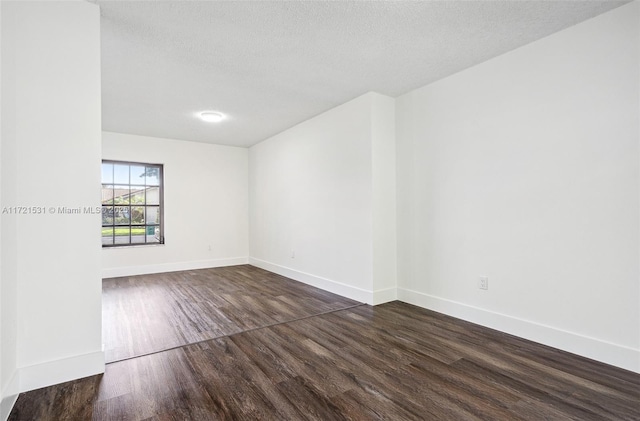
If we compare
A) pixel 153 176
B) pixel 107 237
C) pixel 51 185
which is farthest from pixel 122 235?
pixel 51 185

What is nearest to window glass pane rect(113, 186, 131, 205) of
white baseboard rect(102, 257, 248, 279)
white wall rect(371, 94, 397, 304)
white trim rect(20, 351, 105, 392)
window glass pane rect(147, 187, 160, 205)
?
window glass pane rect(147, 187, 160, 205)

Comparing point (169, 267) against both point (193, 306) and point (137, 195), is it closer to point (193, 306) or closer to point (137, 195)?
point (137, 195)

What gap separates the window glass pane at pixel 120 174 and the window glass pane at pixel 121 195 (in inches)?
4.3

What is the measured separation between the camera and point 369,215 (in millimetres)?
3752

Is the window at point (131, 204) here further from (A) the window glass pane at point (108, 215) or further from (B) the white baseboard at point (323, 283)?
(B) the white baseboard at point (323, 283)

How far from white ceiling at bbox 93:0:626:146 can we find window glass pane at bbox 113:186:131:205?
6.27 ft

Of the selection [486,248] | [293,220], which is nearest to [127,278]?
[293,220]

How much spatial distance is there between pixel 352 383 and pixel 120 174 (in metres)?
5.57

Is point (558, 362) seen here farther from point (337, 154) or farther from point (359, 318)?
point (337, 154)

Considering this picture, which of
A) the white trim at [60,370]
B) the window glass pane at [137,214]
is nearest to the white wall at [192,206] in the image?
the window glass pane at [137,214]

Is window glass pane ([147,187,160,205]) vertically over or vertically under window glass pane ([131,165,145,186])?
under

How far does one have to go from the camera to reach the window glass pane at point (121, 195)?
5648 millimetres

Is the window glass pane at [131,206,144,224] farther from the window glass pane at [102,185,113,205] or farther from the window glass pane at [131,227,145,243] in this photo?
the window glass pane at [102,185,113,205]

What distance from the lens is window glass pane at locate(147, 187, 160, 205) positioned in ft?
19.5
